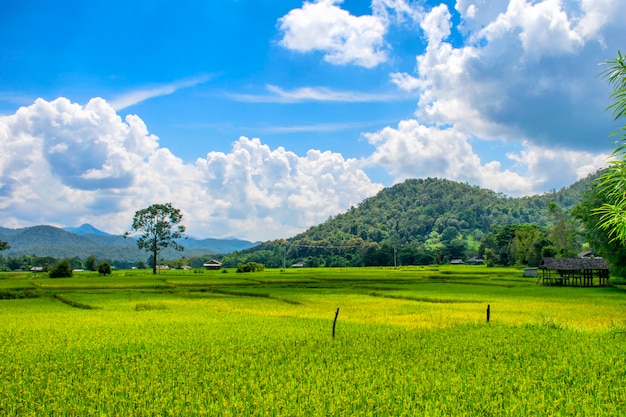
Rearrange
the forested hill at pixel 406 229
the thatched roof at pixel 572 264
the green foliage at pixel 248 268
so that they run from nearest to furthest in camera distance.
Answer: the thatched roof at pixel 572 264 < the green foliage at pixel 248 268 < the forested hill at pixel 406 229

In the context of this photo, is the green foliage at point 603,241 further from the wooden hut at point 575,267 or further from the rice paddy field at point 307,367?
the rice paddy field at point 307,367

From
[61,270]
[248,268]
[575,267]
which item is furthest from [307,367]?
[248,268]

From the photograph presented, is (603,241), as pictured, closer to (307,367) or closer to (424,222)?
(307,367)

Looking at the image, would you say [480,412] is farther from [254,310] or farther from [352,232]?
[352,232]

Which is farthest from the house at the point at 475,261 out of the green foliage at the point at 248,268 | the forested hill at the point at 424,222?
the green foliage at the point at 248,268

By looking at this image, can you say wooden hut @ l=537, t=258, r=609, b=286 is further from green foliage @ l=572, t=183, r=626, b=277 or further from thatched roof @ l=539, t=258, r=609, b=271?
green foliage @ l=572, t=183, r=626, b=277

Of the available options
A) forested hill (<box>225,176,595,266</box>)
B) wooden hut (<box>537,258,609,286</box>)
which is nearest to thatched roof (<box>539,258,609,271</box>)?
wooden hut (<box>537,258,609,286</box>)

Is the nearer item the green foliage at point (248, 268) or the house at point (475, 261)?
the green foliage at point (248, 268)

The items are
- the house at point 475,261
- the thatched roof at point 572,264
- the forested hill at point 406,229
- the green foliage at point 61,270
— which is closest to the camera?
the thatched roof at point 572,264

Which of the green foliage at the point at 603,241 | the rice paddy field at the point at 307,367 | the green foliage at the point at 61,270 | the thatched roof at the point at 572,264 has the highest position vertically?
the green foliage at the point at 603,241

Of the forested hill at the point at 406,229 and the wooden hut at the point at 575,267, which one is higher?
the forested hill at the point at 406,229

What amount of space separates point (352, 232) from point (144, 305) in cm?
15529

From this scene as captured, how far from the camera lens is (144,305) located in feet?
85.1

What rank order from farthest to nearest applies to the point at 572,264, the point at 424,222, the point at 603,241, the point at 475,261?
the point at 424,222 < the point at 475,261 < the point at 572,264 < the point at 603,241
